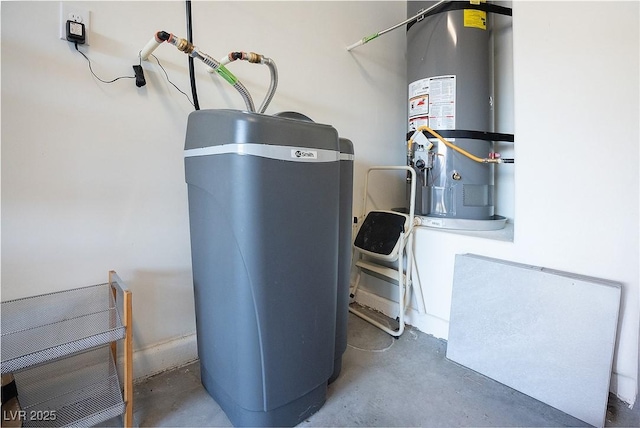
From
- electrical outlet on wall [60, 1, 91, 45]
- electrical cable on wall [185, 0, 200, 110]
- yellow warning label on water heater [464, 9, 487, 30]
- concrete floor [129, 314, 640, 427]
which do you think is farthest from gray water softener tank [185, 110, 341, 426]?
yellow warning label on water heater [464, 9, 487, 30]

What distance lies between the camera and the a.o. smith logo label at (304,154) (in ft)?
3.16

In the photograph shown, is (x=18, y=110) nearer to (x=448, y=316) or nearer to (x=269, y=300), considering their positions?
(x=269, y=300)

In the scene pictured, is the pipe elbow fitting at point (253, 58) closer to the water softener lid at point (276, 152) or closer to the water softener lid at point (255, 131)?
the water softener lid at point (255, 131)

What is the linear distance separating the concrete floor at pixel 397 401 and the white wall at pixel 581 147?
1.21 feet

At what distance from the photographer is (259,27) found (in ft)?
5.23

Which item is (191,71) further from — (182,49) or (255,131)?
(255,131)

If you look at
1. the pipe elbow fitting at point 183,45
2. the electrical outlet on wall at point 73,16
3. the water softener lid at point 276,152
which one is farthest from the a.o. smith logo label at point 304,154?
the electrical outlet on wall at point 73,16

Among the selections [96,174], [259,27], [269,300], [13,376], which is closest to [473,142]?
[259,27]

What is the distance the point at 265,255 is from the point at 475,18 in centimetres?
183

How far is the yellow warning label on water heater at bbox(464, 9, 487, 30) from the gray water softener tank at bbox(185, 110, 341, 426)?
4.41 ft

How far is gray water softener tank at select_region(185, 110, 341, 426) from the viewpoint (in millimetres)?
927

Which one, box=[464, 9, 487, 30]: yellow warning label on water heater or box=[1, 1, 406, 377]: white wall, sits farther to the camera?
box=[464, 9, 487, 30]: yellow warning label on water heater

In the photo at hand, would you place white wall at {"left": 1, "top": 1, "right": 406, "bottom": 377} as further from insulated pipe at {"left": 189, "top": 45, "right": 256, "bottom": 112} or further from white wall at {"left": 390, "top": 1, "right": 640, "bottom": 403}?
white wall at {"left": 390, "top": 1, "right": 640, "bottom": 403}

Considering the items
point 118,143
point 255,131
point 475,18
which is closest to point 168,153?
point 118,143
